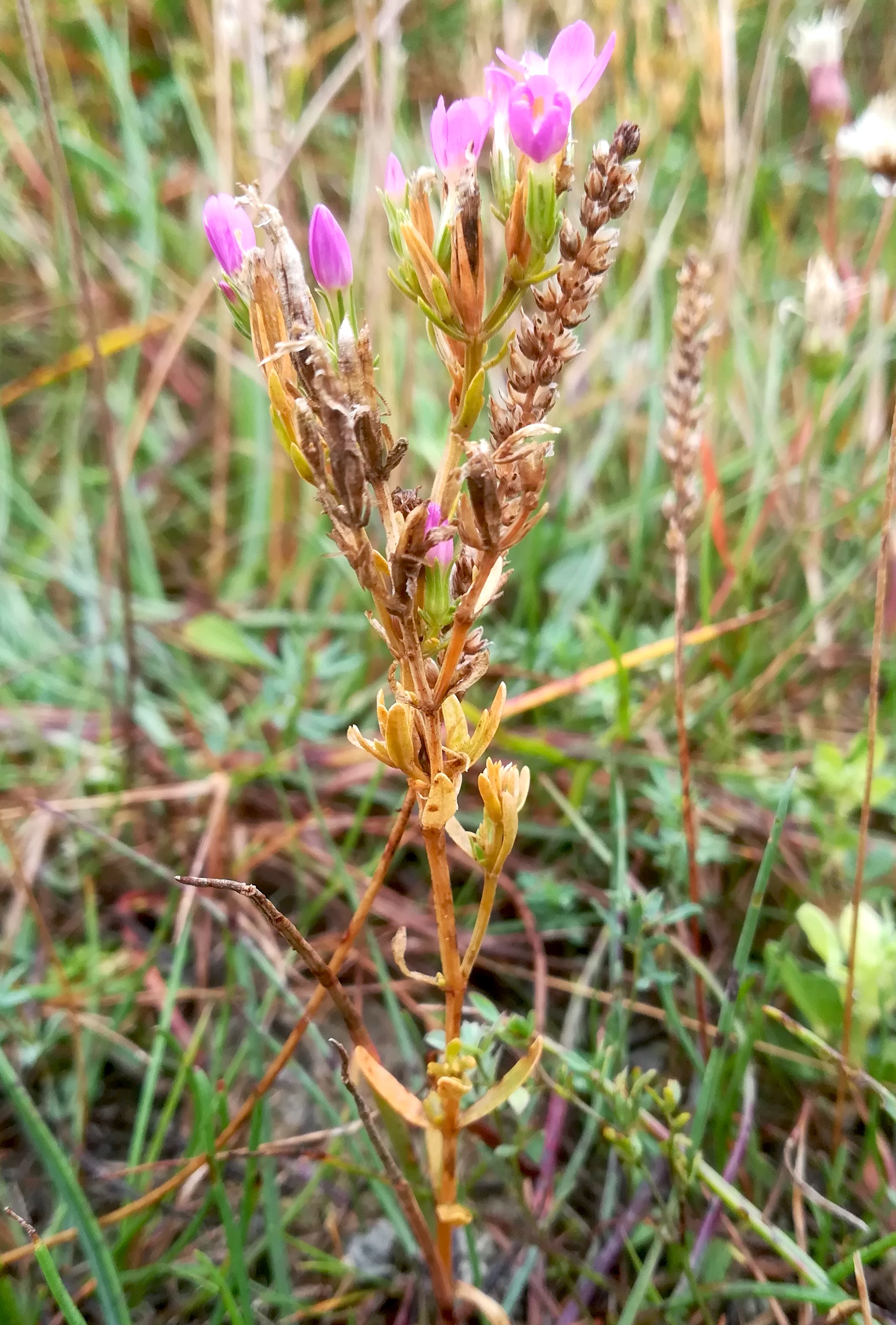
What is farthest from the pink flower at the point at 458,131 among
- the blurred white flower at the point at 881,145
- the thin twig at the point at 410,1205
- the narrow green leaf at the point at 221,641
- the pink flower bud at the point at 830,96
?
the pink flower bud at the point at 830,96

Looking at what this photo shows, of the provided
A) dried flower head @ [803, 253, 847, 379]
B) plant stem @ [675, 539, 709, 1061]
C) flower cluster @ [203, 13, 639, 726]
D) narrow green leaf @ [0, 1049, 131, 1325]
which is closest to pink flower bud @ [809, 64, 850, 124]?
dried flower head @ [803, 253, 847, 379]

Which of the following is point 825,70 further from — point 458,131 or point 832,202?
point 458,131

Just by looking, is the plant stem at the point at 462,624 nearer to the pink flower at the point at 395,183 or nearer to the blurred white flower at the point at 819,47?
the pink flower at the point at 395,183

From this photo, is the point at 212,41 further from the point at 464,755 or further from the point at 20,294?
the point at 464,755

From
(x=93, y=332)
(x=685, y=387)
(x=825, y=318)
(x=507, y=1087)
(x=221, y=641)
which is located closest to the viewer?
(x=507, y=1087)

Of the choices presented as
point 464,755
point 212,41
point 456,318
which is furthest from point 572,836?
point 212,41

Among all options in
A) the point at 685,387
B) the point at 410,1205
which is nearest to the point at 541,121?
the point at 685,387

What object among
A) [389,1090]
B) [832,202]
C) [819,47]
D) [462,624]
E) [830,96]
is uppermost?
[819,47]
